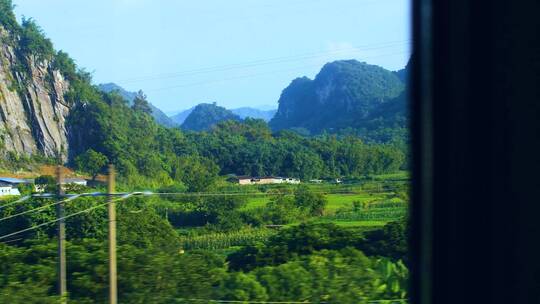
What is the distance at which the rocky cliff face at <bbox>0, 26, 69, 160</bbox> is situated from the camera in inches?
532

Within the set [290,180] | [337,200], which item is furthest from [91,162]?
[337,200]

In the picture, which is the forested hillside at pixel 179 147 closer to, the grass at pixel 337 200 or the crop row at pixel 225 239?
the grass at pixel 337 200

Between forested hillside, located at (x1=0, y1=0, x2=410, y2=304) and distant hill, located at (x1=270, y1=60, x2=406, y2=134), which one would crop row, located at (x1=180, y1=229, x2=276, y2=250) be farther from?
distant hill, located at (x1=270, y1=60, x2=406, y2=134)

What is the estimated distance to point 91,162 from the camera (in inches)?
374

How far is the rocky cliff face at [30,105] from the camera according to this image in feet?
44.4

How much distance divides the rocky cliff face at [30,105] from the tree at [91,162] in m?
1.44

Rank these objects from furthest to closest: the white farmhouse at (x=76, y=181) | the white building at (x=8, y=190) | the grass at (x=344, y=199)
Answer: the white building at (x=8, y=190) → the white farmhouse at (x=76, y=181) → the grass at (x=344, y=199)

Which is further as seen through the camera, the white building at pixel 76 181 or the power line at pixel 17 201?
the white building at pixel 76 181

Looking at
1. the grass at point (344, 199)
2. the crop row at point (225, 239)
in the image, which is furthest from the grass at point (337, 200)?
the crop row at point (225, 239)

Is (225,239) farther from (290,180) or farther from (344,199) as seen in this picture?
(290,180)

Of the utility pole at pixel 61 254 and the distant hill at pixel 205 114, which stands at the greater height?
the distant hill at pixel 205 114

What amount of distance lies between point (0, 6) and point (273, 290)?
16582 mm

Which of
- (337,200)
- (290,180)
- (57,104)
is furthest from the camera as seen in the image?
(57,104)

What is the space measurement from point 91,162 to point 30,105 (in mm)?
7767
